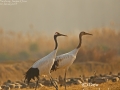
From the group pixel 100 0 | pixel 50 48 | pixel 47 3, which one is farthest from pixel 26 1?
pixel 100 0

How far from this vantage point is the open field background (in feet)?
29.0

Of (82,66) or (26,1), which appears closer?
(26,1)

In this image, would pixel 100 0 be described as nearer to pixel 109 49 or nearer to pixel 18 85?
pixel 109 49

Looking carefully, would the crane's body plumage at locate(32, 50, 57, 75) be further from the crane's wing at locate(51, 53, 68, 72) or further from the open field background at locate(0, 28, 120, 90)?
the open field background at locate(0, 28, 120, 90)

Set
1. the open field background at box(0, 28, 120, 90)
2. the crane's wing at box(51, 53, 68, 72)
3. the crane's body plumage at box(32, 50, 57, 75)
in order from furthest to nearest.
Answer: the open field background at box(0, 28, 120, 90) → the crane's wing at box(51, 53, 68, 72) → the crane's body plumage at box(32, 50, 57, 75)

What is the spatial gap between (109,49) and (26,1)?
8.18 feet

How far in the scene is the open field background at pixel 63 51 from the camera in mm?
8852

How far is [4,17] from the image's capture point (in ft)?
28.4

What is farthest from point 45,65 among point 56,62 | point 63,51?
point 63,51

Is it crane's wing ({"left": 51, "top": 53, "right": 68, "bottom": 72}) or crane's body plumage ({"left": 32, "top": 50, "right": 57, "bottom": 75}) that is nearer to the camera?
crane's body plumage ({"left": 32, "top": 50, "right": 57, "bottom": 75})

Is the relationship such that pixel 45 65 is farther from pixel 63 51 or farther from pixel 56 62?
pixel 63 51

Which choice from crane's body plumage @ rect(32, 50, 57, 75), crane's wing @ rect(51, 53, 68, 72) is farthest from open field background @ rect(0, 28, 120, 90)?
crane's body plumage @ rect(32, 50, 57, 75)

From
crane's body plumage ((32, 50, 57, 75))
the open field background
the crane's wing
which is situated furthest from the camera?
the open field background

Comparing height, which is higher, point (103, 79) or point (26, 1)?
point (26, 1)
